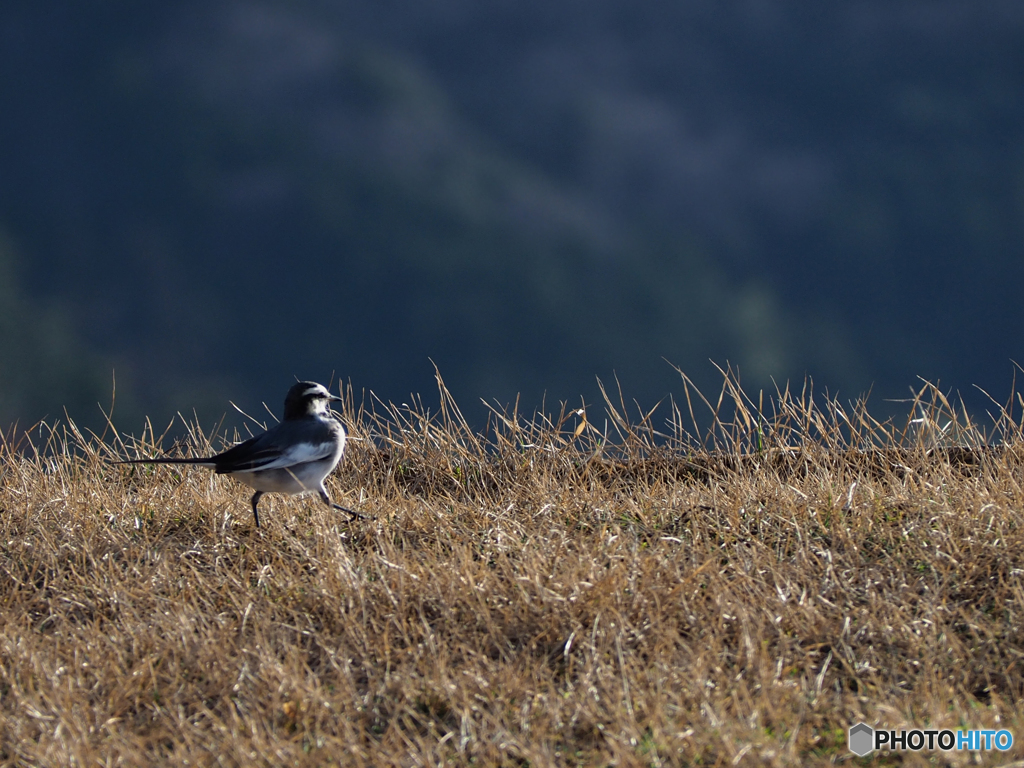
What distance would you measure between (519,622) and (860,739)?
4.96 feet

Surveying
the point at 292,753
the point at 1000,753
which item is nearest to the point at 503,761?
the point at 292,753

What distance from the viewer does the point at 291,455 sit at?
5.21 m

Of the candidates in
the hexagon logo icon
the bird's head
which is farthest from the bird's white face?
the hexagon logo icon

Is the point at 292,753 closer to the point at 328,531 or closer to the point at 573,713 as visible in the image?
the point at 573,713

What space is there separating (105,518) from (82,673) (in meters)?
1.92

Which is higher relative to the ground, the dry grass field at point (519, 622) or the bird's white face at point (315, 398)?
the bird's white face at point (315, 398)

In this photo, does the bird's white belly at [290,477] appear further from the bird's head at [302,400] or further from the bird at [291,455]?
the bird's head at [302,400]

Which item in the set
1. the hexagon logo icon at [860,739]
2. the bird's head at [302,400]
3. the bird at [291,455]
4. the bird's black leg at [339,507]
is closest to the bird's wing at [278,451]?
the bird at [291,455]

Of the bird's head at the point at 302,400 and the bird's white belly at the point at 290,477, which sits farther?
the bird's head at the point at 302,400

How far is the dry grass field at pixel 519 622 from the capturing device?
354 centimetres
